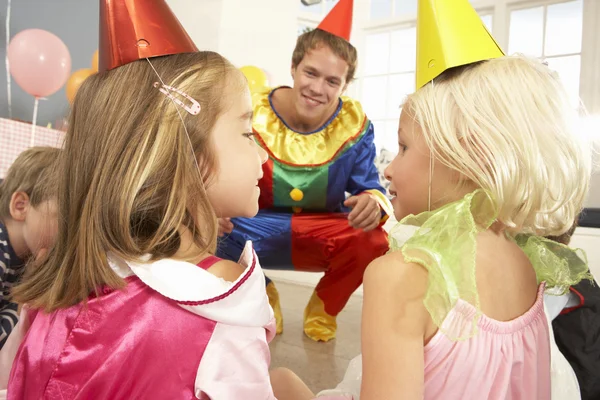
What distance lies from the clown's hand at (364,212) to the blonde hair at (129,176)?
107 cm

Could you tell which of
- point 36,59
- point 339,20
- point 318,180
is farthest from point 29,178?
point 36,59

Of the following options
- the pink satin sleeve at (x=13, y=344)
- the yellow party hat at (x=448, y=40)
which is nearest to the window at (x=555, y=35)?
the yellow party hat at (x=448, y=40)

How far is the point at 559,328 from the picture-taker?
1144 millimetres

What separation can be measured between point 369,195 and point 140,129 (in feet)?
4.02

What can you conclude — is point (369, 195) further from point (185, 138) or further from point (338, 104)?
point (185, 138)

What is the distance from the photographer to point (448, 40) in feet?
2.85

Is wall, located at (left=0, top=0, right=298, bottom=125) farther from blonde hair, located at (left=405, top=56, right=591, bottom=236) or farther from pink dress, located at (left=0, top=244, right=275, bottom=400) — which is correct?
pink dress, located at (left=0, top=244, right=275, bottom=400)

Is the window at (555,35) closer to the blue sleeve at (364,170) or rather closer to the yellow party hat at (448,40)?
the blue sleeve at (364,170)

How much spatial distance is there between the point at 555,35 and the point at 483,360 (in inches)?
127

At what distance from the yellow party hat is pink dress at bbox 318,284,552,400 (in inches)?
15.6

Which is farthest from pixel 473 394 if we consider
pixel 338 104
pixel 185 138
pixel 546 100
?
pixel 338 104

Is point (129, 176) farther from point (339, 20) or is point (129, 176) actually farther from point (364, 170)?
point (339, 20)

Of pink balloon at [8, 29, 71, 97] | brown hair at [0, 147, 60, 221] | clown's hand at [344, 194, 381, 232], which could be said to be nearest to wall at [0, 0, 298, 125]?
pink balloon at [8, 29, 71, 97]

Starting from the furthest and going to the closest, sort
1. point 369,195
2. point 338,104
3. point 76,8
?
point 76,8 < point 338,104 < point 369,195
